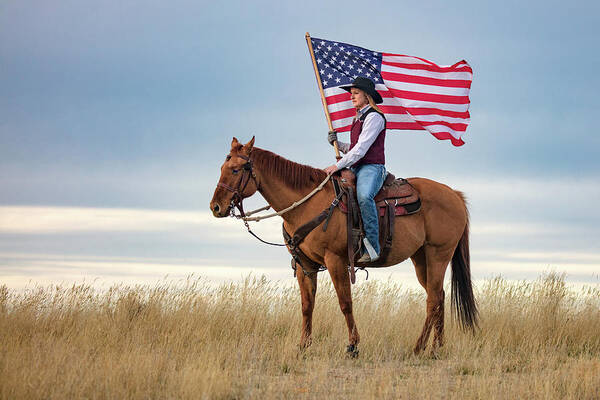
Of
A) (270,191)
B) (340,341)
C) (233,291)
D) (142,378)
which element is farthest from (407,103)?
(142,378)

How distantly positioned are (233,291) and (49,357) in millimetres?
4929

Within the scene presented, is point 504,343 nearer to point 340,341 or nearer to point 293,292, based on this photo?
point 340,341

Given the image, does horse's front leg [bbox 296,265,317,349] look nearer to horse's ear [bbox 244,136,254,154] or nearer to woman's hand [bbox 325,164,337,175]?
woman's hand [bbox 325,164,337,175]

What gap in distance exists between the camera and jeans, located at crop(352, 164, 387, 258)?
30.4 ft

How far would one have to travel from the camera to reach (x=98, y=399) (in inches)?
278

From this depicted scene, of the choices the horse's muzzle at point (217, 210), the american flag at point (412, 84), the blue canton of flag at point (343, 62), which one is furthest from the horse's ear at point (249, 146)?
the american flag at point (412, 84)

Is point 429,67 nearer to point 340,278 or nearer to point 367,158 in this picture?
point 367,158

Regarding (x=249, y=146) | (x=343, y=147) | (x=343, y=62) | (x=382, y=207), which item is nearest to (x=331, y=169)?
(x=343, y=147)

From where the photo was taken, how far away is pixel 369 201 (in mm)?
9258

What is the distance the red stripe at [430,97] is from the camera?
11016mm

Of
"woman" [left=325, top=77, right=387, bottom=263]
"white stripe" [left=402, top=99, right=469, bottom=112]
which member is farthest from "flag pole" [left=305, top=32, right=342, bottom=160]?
"white stripe" [left=402, top=99, right=469, bottom=112]

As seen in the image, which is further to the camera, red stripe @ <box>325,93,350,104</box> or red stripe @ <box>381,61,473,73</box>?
red stripe @ <box>381,61,473,73</box>

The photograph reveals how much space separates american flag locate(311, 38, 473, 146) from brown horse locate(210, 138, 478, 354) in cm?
111

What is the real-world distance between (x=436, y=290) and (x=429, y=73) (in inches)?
144
